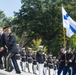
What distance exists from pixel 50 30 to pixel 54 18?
7.26 feet

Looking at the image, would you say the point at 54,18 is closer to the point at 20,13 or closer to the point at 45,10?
the point at 45,10

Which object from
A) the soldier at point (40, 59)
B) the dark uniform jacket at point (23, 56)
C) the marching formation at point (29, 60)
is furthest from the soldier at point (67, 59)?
the dark uniform jacket at point (23, 56)

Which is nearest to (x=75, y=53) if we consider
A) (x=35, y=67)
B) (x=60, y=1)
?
(x=35, y=67)

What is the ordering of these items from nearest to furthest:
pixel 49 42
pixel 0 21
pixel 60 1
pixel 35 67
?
pixel 35 67 → pixel 49 42 → pixel 60 1 → pixel 0 21

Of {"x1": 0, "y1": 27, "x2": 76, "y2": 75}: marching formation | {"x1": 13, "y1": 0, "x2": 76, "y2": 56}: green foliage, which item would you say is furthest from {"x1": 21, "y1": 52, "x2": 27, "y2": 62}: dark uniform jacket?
{"x1": 13, "y1": 0, "x2": 76, "y2": 56}: green foliage

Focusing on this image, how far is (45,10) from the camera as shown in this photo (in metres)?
64.5

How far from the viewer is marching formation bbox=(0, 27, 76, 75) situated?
45.7 ft

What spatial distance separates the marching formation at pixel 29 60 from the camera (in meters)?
13.9

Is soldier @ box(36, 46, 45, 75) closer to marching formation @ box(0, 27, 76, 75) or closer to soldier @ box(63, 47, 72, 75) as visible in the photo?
marching formation @ box(0, 27, 76, 75)

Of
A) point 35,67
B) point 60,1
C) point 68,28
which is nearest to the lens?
point 68,28

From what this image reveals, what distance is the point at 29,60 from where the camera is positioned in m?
22.4

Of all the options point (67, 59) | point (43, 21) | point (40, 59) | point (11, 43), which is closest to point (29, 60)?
point (40, 59)

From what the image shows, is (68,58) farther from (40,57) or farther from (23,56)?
(23,56)

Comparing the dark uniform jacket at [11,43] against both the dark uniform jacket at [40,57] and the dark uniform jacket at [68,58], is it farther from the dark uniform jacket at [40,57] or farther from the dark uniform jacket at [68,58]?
the dark uniform jacket at [40,57]
